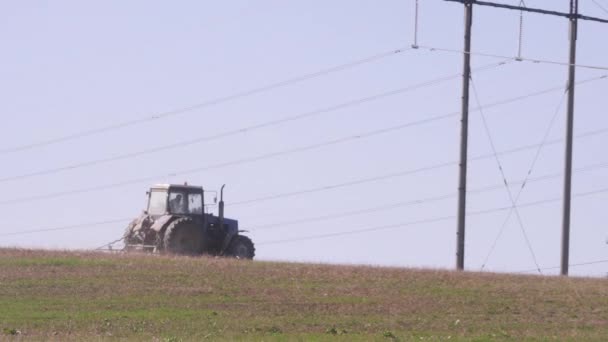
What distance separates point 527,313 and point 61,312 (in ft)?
36.0

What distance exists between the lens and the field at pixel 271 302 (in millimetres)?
27156

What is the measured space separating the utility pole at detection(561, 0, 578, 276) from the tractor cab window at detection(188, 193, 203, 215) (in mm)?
12356

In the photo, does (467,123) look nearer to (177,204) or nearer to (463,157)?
(463,157)

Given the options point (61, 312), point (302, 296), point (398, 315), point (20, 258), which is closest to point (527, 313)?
point (398, 315)

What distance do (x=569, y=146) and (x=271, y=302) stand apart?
15480 millimetres

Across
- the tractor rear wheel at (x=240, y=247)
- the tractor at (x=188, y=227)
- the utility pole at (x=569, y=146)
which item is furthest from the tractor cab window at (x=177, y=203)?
the utility pole at (x=569, y=146)

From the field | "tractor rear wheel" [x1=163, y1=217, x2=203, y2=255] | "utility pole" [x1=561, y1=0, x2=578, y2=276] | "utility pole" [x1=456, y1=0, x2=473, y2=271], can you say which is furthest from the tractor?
"utility pole" [x1=561, y1=0, x2=578, y2=276]

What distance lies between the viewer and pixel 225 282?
117 feet

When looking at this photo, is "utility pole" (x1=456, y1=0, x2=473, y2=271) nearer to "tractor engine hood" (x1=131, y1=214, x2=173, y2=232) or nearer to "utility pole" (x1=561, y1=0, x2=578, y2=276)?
"utility pole" (x1=561, y1=0, x2=578, y2=276)

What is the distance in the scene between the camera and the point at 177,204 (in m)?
46.5

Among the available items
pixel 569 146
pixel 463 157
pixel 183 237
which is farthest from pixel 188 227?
pixel 569 146

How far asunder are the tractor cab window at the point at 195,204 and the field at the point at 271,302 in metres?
5.47

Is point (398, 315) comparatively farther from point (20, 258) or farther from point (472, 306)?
point (20, 258)

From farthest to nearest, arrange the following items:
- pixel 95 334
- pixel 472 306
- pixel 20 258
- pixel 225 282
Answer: pixel 20 258 < pixel 225 282 < pixel 472 306 < pixel 95 334
